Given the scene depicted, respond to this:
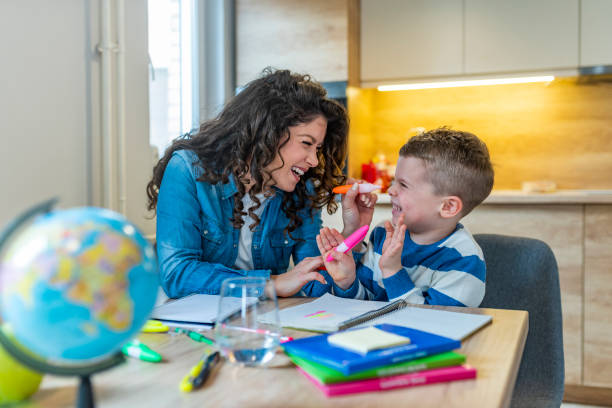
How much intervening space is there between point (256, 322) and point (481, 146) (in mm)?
966

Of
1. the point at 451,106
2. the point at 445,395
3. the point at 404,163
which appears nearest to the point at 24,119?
the point at 404,163

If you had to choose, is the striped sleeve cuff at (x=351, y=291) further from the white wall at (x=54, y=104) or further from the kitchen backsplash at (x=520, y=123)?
the kitchen backsplash at (x=520, y=123)

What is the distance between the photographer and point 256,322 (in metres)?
0.67

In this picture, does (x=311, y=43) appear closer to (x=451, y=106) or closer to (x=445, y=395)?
(x=451, y=106)

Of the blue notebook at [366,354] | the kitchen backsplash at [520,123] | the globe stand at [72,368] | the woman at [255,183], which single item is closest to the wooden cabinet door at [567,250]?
the kitchen backsplash at [520,123]

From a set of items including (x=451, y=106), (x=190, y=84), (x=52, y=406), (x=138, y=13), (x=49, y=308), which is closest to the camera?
(x=49, y=308)

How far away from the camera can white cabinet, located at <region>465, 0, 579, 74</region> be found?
2.55m

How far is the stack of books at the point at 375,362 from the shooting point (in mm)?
597

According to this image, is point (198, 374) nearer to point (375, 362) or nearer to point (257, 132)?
point (375, 362)

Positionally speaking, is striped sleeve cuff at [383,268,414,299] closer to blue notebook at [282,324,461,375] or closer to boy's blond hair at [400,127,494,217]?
boy's blond hair at [400,127,494,217]

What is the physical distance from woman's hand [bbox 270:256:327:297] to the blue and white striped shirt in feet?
0.45

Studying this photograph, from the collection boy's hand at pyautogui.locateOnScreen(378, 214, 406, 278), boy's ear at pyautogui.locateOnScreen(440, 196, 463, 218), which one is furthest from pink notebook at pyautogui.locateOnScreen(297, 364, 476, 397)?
boy's ear at pyautogui.locateOnScreen(440, 196, 463, 218)

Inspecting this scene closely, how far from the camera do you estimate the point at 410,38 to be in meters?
2.77

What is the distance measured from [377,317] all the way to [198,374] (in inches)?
14.5
